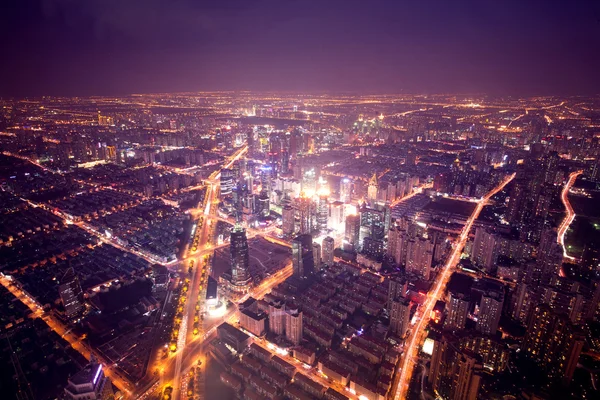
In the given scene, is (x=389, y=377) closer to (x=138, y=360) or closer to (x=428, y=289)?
(x=428, y=289)

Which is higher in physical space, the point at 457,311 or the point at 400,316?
the point at 457,311

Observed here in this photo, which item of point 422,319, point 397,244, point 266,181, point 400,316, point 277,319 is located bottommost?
Answer: point 422,319

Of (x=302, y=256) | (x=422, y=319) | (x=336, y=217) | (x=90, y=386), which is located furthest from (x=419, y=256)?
(x=90, y=386)

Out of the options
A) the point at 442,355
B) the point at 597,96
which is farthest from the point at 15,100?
the point at 597,96

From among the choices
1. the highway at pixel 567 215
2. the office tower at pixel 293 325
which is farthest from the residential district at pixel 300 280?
the highway at pixel 567 215

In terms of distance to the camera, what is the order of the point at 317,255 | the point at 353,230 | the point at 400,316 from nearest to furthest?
the point at 400,316 → the point at 317,255 → the point at 353,230

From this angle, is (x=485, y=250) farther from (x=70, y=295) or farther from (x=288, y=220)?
(x=70, y=295)
